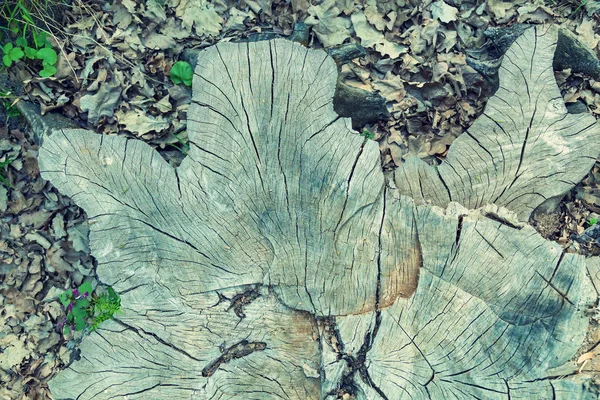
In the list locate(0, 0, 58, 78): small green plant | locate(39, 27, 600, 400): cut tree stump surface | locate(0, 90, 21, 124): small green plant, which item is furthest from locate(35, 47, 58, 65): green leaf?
locate(39, 27, 600, 400): cut tree stump surface

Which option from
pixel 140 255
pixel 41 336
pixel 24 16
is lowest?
pixel 41 336

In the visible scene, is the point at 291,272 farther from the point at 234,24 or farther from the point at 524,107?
the point at 234,24

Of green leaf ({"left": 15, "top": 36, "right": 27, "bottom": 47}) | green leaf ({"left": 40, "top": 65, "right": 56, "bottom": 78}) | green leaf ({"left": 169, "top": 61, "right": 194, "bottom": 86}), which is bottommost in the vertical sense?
green leaf ({"left": 40, "top": 65, "right": 56, "bottom": 78})

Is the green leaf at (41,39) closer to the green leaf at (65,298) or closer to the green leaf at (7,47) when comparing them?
the green leaf at (7,47)

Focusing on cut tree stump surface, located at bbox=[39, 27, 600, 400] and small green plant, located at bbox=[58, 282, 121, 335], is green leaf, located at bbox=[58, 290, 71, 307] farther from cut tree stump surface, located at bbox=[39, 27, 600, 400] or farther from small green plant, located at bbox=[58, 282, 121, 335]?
cut tree stump surface, located at bbox=[39, 27, 600, 400]

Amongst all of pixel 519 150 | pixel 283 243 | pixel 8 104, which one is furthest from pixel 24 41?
pixel 519 150

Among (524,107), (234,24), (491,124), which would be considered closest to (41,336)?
(234,24)
